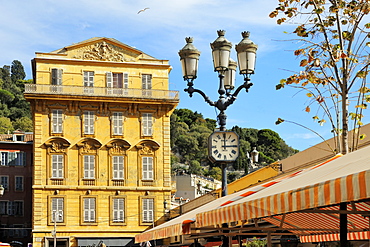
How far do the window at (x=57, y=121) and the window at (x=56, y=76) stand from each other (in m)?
1.95

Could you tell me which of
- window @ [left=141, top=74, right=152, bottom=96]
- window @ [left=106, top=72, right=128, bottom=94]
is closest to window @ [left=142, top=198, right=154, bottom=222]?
window @ [left=141, top=74, right=152, bottom=96]

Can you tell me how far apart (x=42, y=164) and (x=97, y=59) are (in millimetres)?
8014

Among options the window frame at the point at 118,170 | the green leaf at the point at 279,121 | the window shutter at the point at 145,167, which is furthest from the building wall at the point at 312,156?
the window frame at the point at 118,170

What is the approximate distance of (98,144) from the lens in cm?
4516

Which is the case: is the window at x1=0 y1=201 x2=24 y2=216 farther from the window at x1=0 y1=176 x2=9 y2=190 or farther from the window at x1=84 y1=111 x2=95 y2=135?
the window at x1=84 y1=111 x2=95 y2=135

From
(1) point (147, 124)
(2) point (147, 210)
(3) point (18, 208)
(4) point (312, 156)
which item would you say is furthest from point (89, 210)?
(4) point (312, 156)

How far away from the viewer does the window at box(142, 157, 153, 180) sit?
45719 millimetres

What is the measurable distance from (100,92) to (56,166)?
221 inches

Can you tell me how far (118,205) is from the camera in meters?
44.8

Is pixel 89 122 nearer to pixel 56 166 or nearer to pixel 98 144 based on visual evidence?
pixel 98 144

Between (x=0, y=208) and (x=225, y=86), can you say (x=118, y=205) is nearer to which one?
(x=0, y=208)

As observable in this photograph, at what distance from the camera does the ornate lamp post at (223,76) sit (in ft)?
42.5

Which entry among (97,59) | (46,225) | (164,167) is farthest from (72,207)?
(97,59)

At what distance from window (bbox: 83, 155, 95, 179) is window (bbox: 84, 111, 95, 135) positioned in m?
1.65
